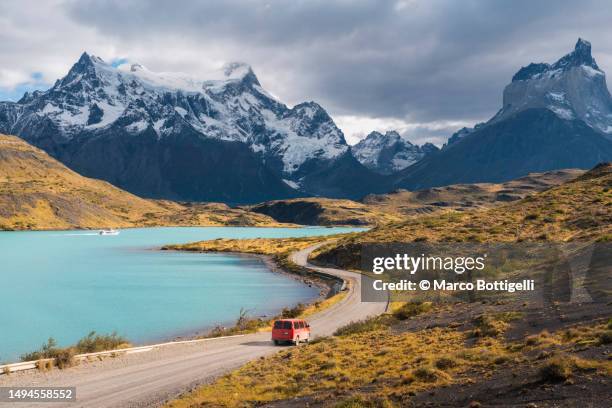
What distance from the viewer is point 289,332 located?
41.1 meters

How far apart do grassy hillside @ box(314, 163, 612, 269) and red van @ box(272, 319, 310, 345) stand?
4387 cm

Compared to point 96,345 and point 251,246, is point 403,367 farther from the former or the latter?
point 251,246

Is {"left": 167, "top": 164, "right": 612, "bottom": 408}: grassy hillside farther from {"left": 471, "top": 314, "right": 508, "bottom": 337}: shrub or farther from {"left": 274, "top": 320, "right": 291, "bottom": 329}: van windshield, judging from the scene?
{"left": 274, "top": 320, "right": 291, "bottom": 329}: van windshield

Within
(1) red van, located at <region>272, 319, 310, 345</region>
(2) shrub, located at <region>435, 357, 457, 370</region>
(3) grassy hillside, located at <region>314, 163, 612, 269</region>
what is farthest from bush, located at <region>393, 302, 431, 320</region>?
(3) grassy hillside, located at <region>314, 163, 612, 269</region>

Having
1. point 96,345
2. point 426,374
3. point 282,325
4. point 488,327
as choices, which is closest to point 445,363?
point 426,374

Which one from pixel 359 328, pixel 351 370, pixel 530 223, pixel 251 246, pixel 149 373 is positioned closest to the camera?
pixel 351 370

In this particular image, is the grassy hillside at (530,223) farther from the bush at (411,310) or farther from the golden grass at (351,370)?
the golden grass at (351,370)

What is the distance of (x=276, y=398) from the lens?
78.0ft

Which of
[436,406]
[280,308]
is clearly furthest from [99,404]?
[280,308]

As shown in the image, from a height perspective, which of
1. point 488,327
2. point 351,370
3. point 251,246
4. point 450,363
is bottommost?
point 351,370

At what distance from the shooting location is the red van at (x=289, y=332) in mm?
41094

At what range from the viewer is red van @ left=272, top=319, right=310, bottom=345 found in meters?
41.1

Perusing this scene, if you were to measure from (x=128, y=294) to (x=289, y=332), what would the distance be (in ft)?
180

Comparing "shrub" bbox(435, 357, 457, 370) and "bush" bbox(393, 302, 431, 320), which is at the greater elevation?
"shrub" bbox(435, 357, 457, 370)
